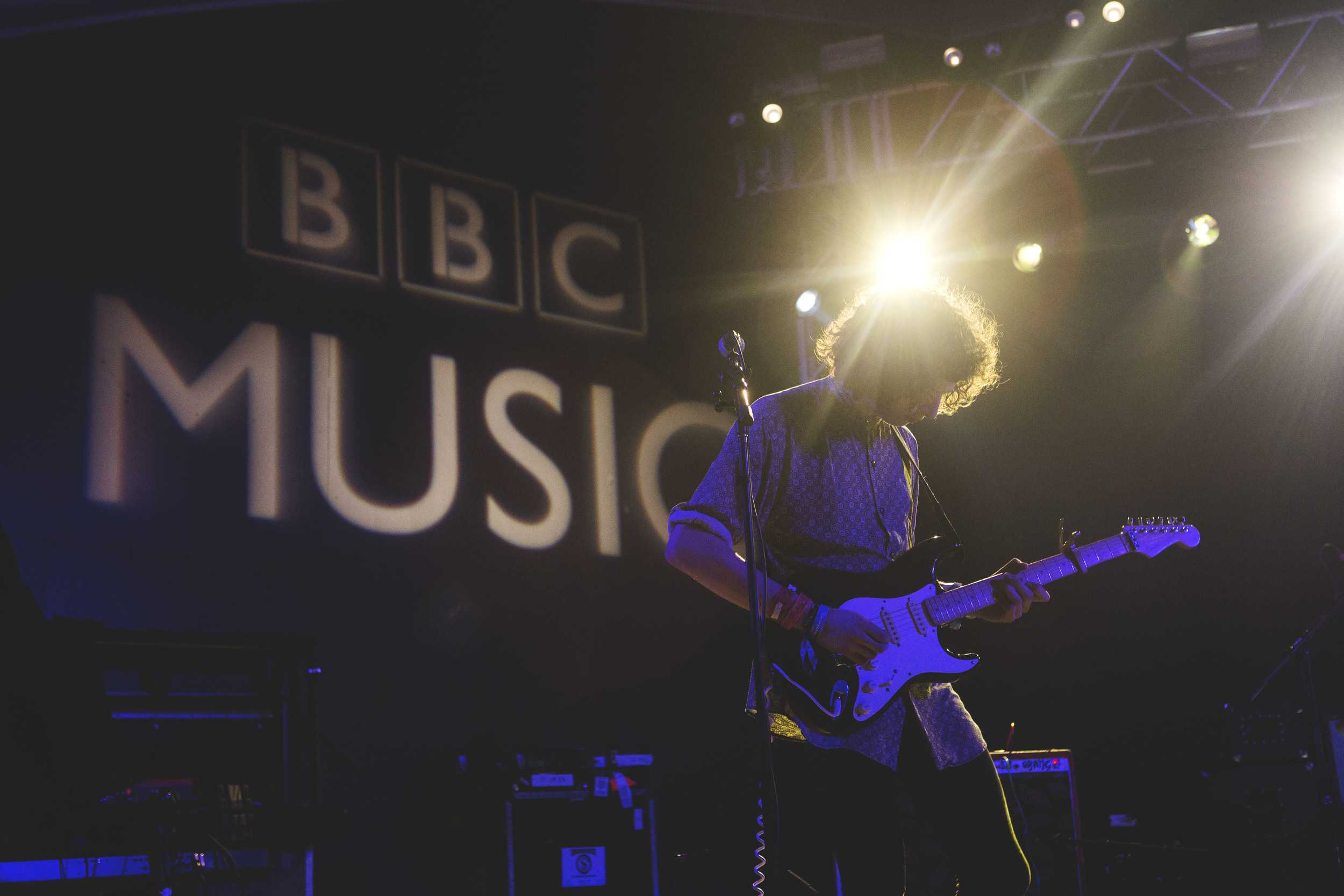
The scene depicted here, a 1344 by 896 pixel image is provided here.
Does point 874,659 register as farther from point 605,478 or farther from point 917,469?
point 605,478

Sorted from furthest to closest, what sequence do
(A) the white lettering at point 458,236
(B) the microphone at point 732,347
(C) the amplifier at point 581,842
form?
1. (A) the white lettering at point 458,236
2. (C) the amplifier at point 581,842
3. (B) the microphone at point 732,347

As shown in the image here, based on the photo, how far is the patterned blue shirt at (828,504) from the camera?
2264 millimetres

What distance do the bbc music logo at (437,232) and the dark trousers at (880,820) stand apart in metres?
3.76

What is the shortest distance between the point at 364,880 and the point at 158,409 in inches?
79.1

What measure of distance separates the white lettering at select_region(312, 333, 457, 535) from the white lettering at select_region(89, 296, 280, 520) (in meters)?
0.18

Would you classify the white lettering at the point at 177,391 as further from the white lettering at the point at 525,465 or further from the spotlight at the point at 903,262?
the spotlight at the point at 903,262

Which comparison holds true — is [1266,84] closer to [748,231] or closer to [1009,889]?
[748,231]

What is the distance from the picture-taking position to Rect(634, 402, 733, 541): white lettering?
19.5 ft

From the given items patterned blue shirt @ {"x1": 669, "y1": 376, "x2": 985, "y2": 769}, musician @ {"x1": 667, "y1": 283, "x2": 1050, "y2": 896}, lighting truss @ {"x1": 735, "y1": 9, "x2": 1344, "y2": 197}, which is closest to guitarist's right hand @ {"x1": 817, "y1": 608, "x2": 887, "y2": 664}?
musician @ {"x1": 667, "y1": 283, "x2": 1050, "y2": 896}

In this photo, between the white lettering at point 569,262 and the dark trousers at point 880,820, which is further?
the white lettering at point 569,262

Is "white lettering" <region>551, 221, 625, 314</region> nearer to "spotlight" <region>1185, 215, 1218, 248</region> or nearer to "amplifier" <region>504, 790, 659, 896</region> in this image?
"amplifier" <region>504, 790, 659, 896</region>

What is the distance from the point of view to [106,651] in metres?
3.54

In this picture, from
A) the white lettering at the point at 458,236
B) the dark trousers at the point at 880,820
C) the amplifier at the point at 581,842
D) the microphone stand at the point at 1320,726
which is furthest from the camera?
the white lettering at the point at 458,236

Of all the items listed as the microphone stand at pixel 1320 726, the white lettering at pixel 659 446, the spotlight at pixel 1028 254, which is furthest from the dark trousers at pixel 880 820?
the spotlight at pixel 1028 254
